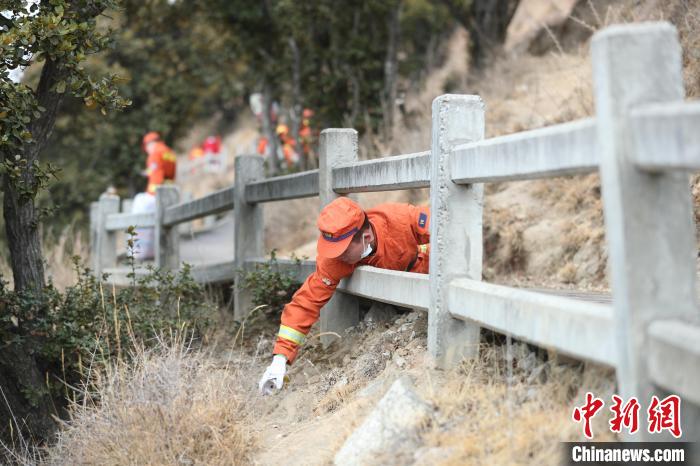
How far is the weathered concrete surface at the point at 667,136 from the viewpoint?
2141 millimetres

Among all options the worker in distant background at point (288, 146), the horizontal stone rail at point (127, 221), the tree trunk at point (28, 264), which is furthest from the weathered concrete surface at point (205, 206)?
the worker in distant background at point (288, 146)

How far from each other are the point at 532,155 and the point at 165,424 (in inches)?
77.3

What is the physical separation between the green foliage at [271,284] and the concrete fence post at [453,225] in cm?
215

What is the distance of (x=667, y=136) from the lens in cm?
225

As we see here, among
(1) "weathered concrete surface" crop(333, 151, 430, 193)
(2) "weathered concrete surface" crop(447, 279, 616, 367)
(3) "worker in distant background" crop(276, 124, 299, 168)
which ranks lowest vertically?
(2) "weathered concrete surface" crop(447, 279, 616, 367)

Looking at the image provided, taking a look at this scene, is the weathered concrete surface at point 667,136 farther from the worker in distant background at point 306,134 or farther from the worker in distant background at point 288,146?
the worker in distant background at point 288,146

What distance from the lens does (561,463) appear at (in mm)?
2719

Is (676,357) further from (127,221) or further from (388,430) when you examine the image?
(127,221)

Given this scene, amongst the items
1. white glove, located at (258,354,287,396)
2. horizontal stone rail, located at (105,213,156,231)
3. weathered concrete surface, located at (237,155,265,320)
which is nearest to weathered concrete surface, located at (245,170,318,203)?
weathered concrete surface, located at (237,155,265,320)

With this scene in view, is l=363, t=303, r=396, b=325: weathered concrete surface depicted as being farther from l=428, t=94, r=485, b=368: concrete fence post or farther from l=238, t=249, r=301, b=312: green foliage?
l=428, t=94, r=485, b=368: concrete fence post

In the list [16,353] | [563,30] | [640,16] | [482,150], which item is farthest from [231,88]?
[482,150]

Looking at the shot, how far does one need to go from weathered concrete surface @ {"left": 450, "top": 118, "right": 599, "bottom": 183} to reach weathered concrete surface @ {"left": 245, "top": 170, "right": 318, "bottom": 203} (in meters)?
2.01

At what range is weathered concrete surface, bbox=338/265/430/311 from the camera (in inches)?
159

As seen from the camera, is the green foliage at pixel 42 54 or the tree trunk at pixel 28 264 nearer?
the green foliage at pixel 42 54
